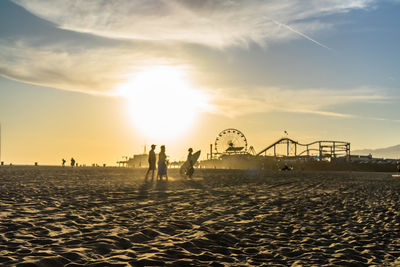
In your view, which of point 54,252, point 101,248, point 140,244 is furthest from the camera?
point 140,244

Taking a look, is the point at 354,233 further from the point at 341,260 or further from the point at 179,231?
the point at 179,231

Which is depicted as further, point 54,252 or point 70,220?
point 70,220

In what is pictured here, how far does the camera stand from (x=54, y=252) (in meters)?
4.86

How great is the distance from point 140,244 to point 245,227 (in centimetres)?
249

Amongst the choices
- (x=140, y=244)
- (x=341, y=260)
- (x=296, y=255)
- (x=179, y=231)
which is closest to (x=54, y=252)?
(x=140, y=244)

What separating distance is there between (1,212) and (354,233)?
24.0ft

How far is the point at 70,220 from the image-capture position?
24.3 ft

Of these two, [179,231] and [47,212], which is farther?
[47,212]

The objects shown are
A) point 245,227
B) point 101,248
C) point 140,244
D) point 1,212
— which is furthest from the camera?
point 1,212

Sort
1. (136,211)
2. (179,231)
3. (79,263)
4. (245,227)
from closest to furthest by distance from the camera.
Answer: (79,263) < (179,231) < (245,227) < (136,211)

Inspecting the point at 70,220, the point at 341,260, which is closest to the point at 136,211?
the point at 70,220

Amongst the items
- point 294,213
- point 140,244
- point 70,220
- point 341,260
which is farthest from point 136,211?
point 341,260

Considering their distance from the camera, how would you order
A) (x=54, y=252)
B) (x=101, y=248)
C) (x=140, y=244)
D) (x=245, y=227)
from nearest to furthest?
(x=54, y=252), (x=101, y=248), (x=140, y=244), (x=245, y=227)

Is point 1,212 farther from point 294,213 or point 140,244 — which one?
point 294,213
